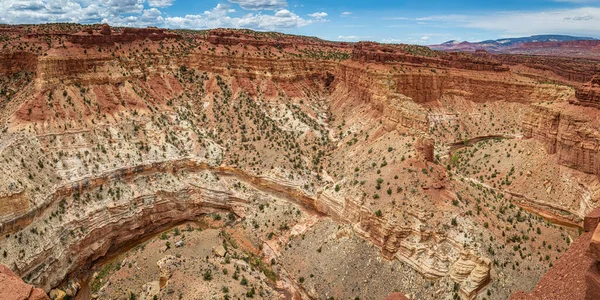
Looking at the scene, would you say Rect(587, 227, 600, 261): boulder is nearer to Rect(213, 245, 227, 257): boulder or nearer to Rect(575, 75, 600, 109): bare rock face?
Rect(213, 245, 227, 257): boulder

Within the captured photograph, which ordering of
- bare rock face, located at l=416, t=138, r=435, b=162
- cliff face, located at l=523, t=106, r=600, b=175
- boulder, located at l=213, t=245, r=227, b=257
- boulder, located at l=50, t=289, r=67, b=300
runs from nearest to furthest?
1. boulder, located at l=50, t=289, r=67, b=300
2. bare rock face, located at l=416, t=138, r=435, b=162
3. boulder, located at l=213, t=245, r=227, b=257
4. cliff face, located at l=523, t=106, r=600, b=175

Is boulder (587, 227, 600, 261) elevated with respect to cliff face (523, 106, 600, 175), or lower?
elevated

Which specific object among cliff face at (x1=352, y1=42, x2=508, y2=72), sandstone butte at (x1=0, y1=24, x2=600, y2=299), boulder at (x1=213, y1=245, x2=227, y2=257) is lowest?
boulder at (x1=213, y1=245, x2=227, y2=257)

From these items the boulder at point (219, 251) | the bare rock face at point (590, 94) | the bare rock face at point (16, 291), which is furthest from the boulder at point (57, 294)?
the bare rock face at point (590, 94)

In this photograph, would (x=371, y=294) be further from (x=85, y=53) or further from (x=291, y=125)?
(x=85, y=53)

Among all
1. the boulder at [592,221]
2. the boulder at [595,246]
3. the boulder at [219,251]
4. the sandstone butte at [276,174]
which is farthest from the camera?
the boulder at [219,251]

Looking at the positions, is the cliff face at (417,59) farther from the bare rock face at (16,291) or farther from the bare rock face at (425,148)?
the bare rock face at (16,291)

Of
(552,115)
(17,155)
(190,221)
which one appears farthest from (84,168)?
(552,115)

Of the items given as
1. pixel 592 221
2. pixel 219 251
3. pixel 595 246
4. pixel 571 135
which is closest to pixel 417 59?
pixel 571 135

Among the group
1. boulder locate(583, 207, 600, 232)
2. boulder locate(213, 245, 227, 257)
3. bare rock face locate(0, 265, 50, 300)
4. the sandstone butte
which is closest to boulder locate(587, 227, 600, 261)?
the sandstone butte
